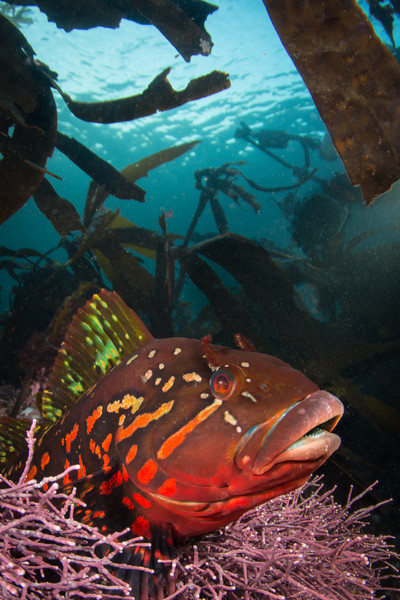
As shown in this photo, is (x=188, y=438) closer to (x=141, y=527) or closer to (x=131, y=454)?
(x=131, y=454)

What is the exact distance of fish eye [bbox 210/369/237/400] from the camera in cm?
142

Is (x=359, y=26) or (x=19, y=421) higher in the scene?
(x=359, y=26)

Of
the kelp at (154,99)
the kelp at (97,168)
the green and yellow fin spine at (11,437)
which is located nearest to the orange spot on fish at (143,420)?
the green and yellow fin spine at (11,437)

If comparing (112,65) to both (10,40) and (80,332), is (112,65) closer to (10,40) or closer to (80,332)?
(10,40)

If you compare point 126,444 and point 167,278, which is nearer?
point 126,444

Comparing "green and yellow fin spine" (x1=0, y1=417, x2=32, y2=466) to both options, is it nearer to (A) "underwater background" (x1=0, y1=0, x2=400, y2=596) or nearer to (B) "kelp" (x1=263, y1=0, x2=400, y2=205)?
(A) "underwater background" (x1=0, y1=0, x2=400, y2=596)

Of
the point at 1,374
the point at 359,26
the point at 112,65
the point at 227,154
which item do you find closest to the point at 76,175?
the point at 227,154

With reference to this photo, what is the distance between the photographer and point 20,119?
341cm

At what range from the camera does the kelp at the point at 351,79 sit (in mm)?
1792

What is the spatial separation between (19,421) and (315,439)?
2331mm

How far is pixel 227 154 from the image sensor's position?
4728 centimetres

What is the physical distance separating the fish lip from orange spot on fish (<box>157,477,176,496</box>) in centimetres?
36

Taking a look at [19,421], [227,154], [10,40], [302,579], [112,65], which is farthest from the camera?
[227,154]

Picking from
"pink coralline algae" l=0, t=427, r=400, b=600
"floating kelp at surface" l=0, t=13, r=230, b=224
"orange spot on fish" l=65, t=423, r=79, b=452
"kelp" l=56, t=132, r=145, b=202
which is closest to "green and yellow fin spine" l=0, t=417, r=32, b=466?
"pink coralline algae" l=0, t=427, r=400, b=600
